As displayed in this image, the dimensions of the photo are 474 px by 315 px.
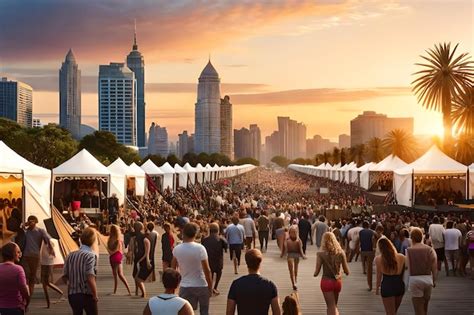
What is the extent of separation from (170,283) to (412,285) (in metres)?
4.94

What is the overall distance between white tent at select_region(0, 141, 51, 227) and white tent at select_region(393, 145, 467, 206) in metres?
24.8

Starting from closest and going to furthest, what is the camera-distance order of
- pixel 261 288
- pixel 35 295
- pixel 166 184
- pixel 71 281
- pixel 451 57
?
pixel 261 288, pixel 71 281, pixel 35 295, pixel 166 184, pixel 451 57

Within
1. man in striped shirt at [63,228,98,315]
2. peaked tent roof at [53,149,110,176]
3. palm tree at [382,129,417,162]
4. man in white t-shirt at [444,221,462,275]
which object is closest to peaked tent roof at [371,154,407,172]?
peaked tent roof at [53,149,110,176]

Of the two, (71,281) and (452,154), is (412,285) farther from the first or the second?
(452,154)

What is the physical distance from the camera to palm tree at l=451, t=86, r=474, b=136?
72688 millimetres

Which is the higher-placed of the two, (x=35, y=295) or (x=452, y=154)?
(x=452, y=154)

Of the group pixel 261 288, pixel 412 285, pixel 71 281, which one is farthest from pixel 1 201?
pixel 261 288

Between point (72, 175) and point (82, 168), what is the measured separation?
55cm

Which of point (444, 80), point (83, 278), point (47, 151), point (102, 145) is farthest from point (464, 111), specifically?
point (83, 278)

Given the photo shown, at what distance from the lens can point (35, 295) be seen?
14.2m

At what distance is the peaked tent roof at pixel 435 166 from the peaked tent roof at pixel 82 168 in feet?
58.2

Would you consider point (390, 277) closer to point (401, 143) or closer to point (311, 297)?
point (311, 297)

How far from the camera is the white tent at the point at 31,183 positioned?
17.3 m

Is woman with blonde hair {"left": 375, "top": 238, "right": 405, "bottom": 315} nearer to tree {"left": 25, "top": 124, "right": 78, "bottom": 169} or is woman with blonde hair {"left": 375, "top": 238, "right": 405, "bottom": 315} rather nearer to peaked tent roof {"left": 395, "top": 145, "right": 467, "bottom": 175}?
peaked tent roof {"left": 395, "top": 145, "right": 467, "bottom": 175}
